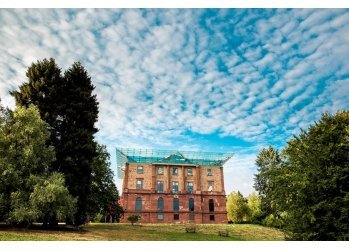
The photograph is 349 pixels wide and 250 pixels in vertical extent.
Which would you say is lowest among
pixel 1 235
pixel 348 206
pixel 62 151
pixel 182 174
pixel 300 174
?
pixel 1 235

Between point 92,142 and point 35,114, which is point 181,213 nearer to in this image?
point 92,142

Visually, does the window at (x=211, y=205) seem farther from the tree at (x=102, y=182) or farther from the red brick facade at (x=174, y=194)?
the tree at (x=102, y=182)

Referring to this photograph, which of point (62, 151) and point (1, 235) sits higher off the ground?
point (62, 151)

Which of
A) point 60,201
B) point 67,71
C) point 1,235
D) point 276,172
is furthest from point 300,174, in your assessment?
point 67,71

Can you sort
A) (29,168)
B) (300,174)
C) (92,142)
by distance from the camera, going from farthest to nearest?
(92,142), (29,168), (300,174)

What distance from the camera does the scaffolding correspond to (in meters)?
53.6

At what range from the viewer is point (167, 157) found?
179 feet

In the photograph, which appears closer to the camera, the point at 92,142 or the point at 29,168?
the point at 29,168

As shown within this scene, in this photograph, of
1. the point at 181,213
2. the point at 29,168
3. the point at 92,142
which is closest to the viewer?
the point at 29,168

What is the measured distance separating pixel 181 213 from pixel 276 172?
35498 millimetres

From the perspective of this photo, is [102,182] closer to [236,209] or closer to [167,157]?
[167,157]

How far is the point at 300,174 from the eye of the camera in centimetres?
1692

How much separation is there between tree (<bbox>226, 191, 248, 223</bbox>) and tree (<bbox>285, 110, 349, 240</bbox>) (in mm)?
36016

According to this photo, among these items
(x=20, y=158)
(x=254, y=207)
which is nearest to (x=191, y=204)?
(x=254, y=207)
